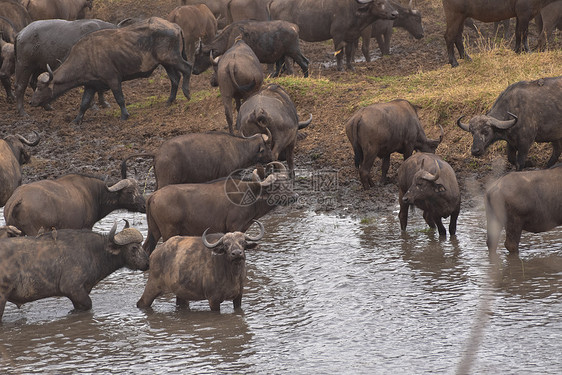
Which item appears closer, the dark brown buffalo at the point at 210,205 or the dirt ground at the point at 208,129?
the dark brown buffalo at the point at 210,205

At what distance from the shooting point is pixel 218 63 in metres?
14.9

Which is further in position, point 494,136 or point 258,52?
point 258,52

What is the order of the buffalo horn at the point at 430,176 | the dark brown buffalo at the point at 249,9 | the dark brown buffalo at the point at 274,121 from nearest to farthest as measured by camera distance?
the buffalo horn at the point at 430,176
the dark brown buffalo at the point at 274,121
the dark brown buffalo at the point at 249,9

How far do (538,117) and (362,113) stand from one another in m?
2.27

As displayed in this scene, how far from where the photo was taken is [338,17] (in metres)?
19.5

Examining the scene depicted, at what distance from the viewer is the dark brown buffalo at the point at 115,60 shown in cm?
1684

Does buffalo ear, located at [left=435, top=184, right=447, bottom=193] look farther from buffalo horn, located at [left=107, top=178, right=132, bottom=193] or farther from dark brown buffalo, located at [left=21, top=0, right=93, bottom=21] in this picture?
dark brown buffalo, located at [left=21, top=0, right=93, bottom=21]

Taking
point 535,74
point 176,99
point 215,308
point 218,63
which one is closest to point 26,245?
point 215,308

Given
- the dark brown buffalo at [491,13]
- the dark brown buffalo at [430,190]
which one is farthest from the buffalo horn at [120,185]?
the dark brown buffalo at [491,13]

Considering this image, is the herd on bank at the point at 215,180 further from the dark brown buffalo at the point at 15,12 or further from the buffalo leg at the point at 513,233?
the dark brown buffalo at the point at 15,12

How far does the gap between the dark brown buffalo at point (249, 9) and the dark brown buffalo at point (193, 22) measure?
1.74m

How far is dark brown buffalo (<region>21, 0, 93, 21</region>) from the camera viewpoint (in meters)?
23.6

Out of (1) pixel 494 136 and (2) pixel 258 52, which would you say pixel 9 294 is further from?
(2) pixel 258 52

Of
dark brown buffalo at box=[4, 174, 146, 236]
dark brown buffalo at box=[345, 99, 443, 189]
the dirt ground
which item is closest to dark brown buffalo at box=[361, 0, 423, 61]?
the dirt ground
